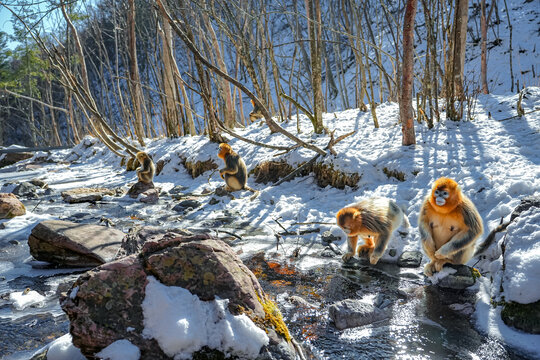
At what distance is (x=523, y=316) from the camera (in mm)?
2631

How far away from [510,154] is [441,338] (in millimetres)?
3873

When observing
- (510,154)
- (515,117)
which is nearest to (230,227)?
(510,154)

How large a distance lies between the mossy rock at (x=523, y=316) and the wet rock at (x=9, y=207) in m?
7.18

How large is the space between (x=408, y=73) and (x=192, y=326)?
18.4 feet

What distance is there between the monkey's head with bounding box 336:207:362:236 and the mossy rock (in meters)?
1.40

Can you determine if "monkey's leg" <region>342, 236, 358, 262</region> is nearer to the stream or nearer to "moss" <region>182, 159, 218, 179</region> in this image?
the stream

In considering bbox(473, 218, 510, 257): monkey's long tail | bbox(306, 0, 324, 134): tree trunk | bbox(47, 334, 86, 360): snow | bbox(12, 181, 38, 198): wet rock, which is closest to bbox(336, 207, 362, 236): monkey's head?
bbox(473, 218, 510, 257): monkey's long tail

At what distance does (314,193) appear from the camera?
265 inches

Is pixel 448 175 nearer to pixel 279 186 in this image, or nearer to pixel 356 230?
pixel 356 230

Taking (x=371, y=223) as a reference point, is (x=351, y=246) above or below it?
below

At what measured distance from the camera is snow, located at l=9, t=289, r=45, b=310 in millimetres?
3415

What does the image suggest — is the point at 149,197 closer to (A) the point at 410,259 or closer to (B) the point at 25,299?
(B) the point at 25,299

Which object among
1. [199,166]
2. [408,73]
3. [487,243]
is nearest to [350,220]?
[487,243]

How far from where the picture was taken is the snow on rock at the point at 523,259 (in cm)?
265
